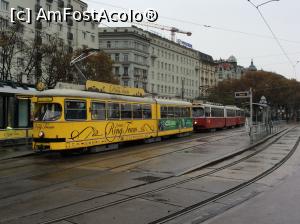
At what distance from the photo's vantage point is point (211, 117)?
143ft

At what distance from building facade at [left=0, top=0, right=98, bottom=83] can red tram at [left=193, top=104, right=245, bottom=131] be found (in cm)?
1731

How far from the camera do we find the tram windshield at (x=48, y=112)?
18656 millimetres

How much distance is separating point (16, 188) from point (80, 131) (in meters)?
7.53

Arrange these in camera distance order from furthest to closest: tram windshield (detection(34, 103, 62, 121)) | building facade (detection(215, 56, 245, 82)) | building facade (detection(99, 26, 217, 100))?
building facade (detection(215, 56, 245, 82))
building facade (detection(99, 26, 217, 100))
tram windshield (detection(34, 103, 62, 121))

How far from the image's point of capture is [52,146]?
60.3 ft

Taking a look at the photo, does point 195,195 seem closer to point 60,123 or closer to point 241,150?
point 60,123

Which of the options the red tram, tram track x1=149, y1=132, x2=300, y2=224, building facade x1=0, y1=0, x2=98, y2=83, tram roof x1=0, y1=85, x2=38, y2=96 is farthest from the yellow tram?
building facade x1=0, y1=0, x2=98, y2=83

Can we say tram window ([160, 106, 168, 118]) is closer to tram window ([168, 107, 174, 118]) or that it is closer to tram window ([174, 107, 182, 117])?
tram window ([168, 107, 174, 118])

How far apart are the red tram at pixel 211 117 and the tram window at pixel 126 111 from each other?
18.5 m

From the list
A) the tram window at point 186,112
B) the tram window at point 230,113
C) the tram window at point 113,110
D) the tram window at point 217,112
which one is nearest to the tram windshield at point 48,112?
the tram window at point 113,110

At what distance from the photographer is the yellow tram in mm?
18531

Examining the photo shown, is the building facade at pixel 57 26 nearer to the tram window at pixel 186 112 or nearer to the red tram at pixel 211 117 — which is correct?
the red tram at pixel 211 117

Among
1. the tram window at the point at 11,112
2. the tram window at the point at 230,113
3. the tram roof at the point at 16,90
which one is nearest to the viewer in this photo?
the tram roof at the point at 16,90

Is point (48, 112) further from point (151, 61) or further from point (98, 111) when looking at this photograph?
point (151, 61)
